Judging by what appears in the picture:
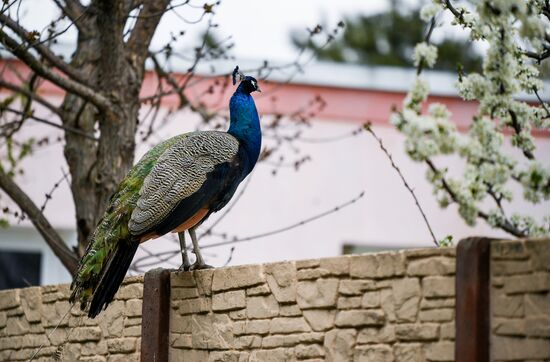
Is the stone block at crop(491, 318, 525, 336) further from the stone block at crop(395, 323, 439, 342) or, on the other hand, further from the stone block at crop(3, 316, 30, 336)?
the stone block at crop(3, 316, 30, 336)

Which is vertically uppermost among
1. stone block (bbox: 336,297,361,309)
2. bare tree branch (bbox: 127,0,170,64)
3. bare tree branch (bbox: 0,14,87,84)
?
bare tree branch (bbox: 127,0,170,64)

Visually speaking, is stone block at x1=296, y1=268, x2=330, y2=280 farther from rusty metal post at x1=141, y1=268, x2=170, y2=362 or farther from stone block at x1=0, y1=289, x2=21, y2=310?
stone block at x1=0, y1=289, x2=21, y2=310

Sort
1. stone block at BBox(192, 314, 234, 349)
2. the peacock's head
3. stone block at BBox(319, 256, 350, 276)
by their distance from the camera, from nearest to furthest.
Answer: stone block at BBox(319, 256, 350, 276), stone block at BBox(192, 314, 234, 349), the peacock's head

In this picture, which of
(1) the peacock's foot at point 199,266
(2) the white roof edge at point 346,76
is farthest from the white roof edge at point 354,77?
(1) the peacock's foot at point 199,266

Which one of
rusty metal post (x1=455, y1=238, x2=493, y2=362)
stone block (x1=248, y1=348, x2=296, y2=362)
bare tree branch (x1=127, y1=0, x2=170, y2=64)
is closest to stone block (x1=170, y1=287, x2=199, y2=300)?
stone block (x1=248, y1=348, x2=296, y2=362)

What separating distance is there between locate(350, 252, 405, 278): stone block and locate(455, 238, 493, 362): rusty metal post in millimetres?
346

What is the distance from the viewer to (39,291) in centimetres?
657

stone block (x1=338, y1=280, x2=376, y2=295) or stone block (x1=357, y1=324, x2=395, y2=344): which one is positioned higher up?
stone block (x1=338, y1=280, x2=376, y2=295)

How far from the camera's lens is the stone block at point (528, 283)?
377cm

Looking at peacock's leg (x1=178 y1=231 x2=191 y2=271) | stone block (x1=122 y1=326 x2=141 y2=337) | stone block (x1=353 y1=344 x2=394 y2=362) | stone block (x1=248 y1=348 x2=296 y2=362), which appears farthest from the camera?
stone block (x1=122 y1=326 x2=141 y2=337)

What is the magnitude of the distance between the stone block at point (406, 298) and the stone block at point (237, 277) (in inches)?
33.4

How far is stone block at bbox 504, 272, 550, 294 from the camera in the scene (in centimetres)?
377

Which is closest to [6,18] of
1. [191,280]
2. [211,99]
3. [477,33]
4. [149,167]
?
[149,167]

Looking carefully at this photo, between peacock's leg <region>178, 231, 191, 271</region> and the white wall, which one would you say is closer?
peacock's leg <region>178, 231, 191, 271</region>
